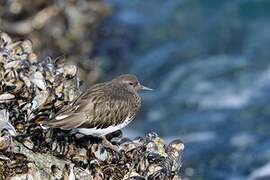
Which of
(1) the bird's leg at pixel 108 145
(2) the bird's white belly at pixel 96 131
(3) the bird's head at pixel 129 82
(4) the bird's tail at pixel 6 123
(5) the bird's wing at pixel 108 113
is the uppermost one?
(3) the bird's head at pixel 129 82

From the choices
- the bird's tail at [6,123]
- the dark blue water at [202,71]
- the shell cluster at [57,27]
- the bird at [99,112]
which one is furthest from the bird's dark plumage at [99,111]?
the shell cluster at [57,27]

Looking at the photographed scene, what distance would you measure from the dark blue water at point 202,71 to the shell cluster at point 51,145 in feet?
7.31

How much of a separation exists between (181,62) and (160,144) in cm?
575

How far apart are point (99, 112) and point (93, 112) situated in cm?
4

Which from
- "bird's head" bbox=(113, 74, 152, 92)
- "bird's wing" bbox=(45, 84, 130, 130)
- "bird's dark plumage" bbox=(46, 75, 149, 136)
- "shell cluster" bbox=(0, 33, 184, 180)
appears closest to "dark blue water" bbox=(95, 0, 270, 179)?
"bird's head" bbox=(113, 74, 152, 92)

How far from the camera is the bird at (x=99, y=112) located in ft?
16.4

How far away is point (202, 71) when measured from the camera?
10.6 metres

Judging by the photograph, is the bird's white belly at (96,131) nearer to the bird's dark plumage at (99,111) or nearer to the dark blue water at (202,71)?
the bird's dark plumage at (99,111)

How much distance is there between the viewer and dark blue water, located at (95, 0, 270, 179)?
8.38 metres

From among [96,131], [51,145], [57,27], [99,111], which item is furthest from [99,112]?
[57,27]

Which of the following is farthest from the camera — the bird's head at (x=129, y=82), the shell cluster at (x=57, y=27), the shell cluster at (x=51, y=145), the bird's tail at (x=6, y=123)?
the shell cluster at (x=57, y=27)

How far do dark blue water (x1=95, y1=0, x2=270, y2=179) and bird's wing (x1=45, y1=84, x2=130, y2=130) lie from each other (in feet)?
6.92

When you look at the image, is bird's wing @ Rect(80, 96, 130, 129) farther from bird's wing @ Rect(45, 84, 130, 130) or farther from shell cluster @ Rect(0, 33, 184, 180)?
→ shell cluster @ Rect(0, 33, 184, 180)

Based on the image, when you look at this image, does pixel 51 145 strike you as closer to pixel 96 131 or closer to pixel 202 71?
pixel 96 131
